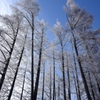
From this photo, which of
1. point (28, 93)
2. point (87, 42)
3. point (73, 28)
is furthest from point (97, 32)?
point (28, 93)

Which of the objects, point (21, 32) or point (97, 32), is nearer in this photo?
point (97, 32)

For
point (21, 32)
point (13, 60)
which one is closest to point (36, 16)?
point (21, 32)

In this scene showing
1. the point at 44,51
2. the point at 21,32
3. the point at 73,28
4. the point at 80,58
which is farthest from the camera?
the point at 44,51

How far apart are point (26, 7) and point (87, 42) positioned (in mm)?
7125

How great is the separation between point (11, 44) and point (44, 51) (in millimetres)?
3969

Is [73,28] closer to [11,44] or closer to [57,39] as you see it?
[57,39]

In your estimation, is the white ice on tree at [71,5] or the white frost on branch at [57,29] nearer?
the white ice on tree at [71,5]

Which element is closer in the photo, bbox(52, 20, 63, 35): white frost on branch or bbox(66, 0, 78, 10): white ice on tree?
bbox(66, 0, 78, 10): white ice on tree

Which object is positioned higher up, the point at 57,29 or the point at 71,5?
the point at 57,29

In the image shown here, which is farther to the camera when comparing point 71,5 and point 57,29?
point 57,29

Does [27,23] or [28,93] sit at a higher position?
[27,23]

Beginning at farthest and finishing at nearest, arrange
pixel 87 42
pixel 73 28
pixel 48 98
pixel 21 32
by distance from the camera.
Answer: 1. pixel 48 98
2. pixel 21 32
3. pixel 73 28
4. pixel 87 42

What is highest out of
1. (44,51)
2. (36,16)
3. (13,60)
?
(36,16)

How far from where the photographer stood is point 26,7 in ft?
36.3
